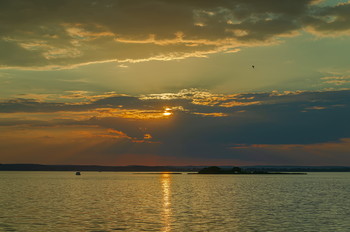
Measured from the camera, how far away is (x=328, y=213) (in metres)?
65.2

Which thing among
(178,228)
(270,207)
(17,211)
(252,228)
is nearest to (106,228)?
(178,228)

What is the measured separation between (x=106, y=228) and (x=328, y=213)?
35135 millimetres

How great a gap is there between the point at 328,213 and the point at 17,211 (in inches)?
1862

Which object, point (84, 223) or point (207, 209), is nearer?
point (84, 223)

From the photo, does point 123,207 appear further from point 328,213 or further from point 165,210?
point 328,213

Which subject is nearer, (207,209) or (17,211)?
(17,211)

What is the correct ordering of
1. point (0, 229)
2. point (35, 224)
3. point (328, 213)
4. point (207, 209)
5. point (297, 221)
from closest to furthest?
point (0, 229), point (35, 224), point (297, 221), point (328, 213), point (207, 209)

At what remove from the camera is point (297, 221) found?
5559 cm

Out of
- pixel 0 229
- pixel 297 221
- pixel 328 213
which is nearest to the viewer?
pixel 0 229

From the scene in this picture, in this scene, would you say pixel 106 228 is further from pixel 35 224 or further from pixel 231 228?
pixel 231 228

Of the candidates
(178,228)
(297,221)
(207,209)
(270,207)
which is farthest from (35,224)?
(270,207)

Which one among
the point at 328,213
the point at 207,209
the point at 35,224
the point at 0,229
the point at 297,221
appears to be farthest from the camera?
the point at 207,209

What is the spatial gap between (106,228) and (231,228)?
14.3 metres

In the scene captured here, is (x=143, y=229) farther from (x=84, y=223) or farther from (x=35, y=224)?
(x=35, y=224)
